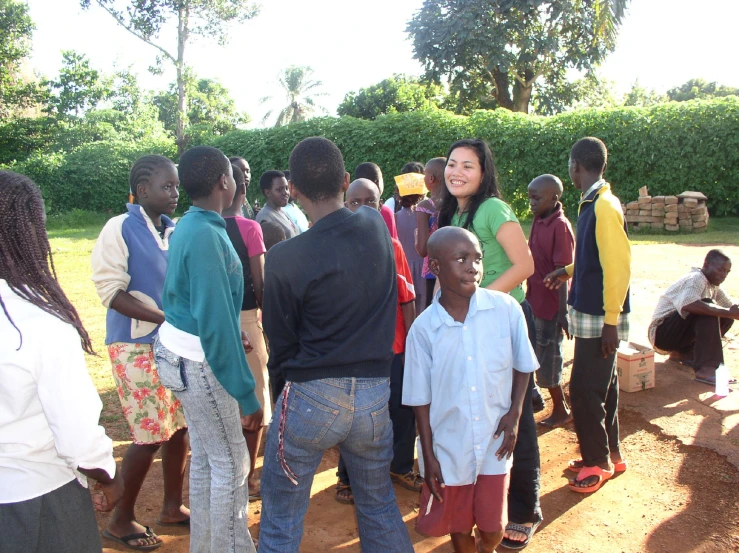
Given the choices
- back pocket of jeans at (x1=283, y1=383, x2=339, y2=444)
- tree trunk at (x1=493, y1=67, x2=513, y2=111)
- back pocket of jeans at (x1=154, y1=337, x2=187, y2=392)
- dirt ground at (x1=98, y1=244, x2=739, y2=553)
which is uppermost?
tree trunk at (x1=493, y1=67, x2=513, y2=111)

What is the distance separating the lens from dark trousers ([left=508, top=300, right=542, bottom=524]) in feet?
9.61

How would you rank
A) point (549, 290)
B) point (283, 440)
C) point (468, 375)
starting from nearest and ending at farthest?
point (283, 440) < point (468, 375) < point (549, 290)

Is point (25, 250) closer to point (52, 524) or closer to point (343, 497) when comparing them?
point (52, 524)

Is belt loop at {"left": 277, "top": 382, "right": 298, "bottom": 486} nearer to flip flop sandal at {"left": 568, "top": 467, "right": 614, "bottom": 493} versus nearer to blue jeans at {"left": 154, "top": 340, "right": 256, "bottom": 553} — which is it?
blue jeans at {"left": 154, "top": 340, "right": 256, "bottom": 553}

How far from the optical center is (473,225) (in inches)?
122

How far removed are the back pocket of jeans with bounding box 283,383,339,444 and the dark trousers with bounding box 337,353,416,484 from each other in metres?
1.34

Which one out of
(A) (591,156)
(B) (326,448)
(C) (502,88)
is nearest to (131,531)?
(B) (326,448)

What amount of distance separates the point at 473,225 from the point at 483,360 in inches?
33.8

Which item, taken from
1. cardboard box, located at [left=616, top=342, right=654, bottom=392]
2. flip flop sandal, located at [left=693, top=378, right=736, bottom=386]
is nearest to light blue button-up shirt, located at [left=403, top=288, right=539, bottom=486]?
cardboard box, located at [left=616, top=342, right=654, bottom=392]

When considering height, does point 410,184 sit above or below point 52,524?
above

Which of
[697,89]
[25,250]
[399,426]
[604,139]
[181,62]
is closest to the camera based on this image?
[25,250]

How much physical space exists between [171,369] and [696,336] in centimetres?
454

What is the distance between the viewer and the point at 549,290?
4465 mm

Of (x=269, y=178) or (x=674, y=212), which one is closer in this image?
(x=269, y=178)
